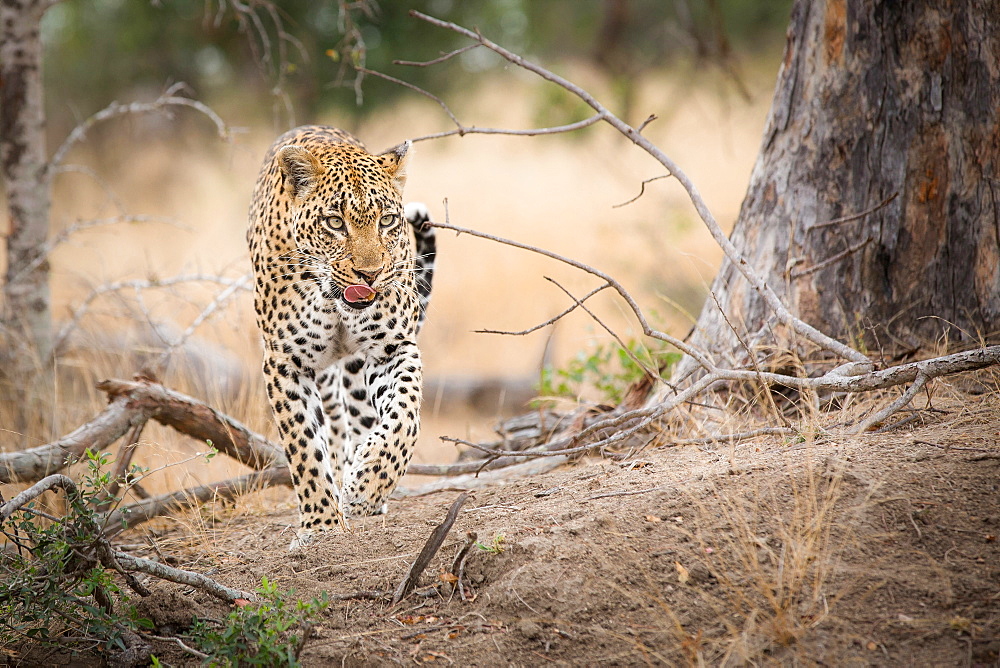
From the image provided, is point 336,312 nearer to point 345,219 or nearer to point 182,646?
point 345,219

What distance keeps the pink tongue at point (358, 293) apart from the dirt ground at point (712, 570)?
119 cm

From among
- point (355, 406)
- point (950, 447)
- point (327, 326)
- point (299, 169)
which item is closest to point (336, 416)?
point (355, 406)

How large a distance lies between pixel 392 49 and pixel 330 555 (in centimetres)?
1348

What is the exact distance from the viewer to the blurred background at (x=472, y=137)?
15219mm

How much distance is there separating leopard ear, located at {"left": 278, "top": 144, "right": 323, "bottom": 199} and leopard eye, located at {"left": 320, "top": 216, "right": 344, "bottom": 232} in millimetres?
246

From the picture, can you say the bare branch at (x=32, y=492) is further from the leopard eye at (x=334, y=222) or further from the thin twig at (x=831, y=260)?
the thin twig at (x=831, y=260)

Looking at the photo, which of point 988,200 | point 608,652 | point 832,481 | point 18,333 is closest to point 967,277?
point 988,200

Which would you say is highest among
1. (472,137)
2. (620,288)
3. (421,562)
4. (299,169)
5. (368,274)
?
(472,137)

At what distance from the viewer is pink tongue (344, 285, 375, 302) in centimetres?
455

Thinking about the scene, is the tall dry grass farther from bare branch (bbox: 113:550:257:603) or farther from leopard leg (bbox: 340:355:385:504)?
bare branch (bbox: 113:550:257:603)

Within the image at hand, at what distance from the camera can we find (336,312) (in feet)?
15.6

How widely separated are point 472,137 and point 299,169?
18.8m

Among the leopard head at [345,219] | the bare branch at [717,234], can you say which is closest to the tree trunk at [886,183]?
the bare branch at [717,234]

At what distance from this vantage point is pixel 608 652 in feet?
9.45
